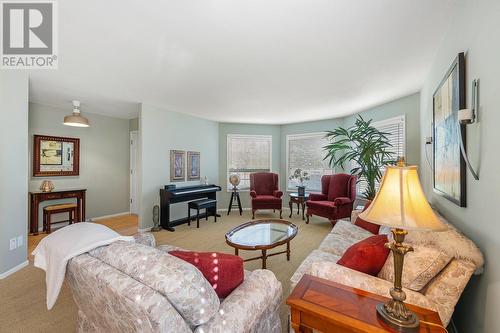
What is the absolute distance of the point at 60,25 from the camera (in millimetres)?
1838

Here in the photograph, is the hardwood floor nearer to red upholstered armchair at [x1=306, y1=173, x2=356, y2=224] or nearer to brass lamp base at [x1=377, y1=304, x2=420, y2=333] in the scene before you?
red upholstered armchair at [x1=306, y1=173, x2=356, y2=224]

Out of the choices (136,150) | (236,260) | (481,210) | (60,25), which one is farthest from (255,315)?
(136,150)

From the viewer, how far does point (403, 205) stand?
100 cm

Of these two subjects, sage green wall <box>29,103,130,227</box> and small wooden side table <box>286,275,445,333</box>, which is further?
sage green wall <box>29,103,130,227</box>

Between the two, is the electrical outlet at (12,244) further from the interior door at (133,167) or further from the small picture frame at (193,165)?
the small picture frame at (193,165)

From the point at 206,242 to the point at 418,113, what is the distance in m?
4.09

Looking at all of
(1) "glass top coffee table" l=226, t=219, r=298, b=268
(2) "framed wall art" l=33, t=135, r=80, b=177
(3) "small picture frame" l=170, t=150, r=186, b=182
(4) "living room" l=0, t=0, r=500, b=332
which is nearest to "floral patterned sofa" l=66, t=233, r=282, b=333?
(4) "living room" l=0, t=0, r=500, b=332

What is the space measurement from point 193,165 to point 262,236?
3.02 meters

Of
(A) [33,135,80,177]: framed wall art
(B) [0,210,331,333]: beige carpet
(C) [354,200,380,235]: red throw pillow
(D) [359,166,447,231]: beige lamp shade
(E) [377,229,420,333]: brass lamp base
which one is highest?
(A) [33,135,80,177]: framed wall art

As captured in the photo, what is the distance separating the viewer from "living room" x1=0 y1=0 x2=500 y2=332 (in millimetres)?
1068

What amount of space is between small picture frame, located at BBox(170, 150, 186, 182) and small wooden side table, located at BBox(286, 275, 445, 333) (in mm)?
4033

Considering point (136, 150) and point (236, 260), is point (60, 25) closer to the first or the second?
point (236, 260)

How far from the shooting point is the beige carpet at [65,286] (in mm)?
1801

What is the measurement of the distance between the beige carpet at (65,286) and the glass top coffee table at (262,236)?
0.90ft
